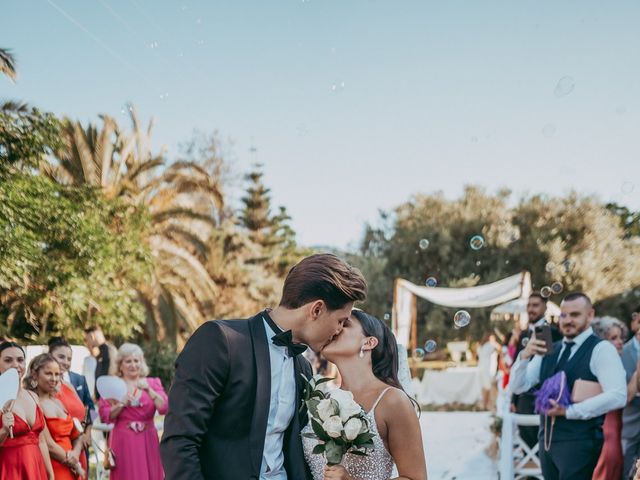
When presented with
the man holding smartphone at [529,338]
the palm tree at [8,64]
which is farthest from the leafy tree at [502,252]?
the man holding smartphone at [529,338]

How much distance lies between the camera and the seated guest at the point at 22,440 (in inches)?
207

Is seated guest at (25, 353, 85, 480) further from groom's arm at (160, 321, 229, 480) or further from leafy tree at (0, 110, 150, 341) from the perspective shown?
leafy tree at (0, 110, 150, 341)

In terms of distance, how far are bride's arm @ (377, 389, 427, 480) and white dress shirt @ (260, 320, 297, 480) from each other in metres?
0.51

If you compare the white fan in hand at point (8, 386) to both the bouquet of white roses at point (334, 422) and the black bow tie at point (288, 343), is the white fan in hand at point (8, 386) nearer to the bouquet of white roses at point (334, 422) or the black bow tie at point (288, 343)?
the bouquet of white roses at point (334, 422)

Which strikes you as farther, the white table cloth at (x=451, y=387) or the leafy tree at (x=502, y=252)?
the leafy tree at (x=502, y=252)

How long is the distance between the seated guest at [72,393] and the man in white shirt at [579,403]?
3.60 m

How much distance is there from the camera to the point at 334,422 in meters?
2.61

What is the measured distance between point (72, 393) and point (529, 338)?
14.0 ft

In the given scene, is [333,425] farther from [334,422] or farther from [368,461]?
[368,461]

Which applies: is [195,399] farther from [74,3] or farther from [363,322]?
[74,3]

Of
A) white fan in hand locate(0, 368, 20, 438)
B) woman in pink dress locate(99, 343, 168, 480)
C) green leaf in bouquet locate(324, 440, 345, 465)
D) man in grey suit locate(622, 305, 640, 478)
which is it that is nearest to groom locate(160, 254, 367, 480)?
green leaf in bouquet locate(324, 440, 345, 465)

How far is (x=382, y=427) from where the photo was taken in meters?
2.94

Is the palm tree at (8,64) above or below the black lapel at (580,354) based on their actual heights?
above

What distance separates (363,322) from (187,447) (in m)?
1.15
